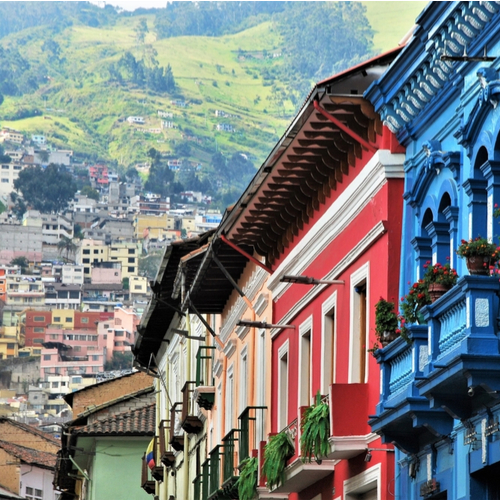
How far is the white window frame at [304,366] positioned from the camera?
22.8 metres

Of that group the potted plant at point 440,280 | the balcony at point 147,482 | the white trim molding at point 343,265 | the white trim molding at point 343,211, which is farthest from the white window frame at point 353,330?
the balcony at point 147,482

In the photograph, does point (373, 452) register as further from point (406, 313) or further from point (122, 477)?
point (122, 477)

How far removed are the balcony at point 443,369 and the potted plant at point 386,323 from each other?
51cm

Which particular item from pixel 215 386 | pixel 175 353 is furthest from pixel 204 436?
pixel 175 353

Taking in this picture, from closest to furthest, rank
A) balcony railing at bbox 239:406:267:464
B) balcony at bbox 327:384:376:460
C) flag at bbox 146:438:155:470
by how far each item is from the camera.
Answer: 1. balcony at bbox 327:384:376:460
2. balcony railing at bbox 239:406:267:464
3. flag at bbox 146:438:155:470

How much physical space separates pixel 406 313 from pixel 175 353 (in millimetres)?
30649

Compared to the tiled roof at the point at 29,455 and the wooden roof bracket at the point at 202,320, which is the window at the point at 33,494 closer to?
the tiled roof at the point at 29,455

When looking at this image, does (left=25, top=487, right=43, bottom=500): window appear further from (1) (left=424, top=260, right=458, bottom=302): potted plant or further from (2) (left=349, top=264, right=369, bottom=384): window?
(1) (left=424, top=260, right=458, bottom=302): potted plant

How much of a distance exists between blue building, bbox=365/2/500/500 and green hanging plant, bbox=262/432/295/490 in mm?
4722

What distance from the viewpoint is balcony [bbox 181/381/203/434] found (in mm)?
37500

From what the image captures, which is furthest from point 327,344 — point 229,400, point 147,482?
point 147,482

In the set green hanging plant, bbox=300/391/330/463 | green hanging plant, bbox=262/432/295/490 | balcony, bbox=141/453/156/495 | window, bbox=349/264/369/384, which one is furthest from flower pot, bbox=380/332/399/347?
balcony, bbox=141/453/156/495

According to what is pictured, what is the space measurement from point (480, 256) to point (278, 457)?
30.4ft

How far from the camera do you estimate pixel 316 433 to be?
1878cm
